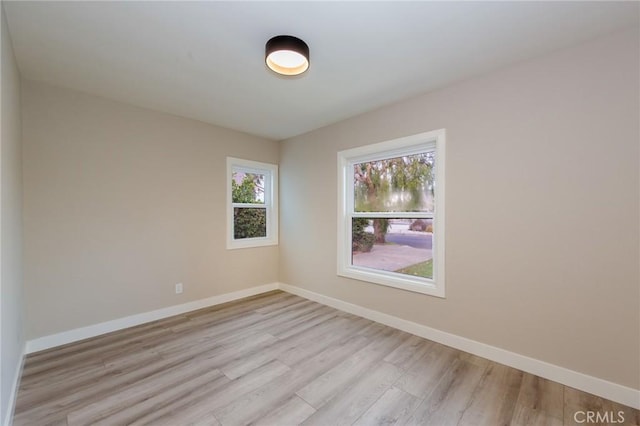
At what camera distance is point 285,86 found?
8.59 ft

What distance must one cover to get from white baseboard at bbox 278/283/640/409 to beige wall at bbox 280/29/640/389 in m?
0.06

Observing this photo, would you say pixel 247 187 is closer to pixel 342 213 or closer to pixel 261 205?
pixel 261 205

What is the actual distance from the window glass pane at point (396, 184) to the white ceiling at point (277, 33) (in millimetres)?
739

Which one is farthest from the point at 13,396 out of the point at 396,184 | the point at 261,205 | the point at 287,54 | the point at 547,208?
the point at 547,208

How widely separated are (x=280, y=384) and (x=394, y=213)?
207 centimetres

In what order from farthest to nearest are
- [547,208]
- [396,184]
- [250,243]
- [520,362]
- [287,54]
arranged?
[250,243] → [396,184] → [520,362] → [547,208] → [287,54]

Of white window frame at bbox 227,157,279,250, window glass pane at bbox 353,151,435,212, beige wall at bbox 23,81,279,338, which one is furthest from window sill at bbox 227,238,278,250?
window glass pane at bbox 353,151,435,212

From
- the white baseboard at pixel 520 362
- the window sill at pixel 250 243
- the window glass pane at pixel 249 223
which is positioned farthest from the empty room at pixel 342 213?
the window glass pane at pixel 249 223

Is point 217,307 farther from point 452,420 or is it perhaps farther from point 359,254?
point 452,420

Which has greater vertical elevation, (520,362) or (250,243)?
(250,243)

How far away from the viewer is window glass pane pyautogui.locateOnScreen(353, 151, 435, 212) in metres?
2.87

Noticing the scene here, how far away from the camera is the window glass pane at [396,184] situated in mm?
2873

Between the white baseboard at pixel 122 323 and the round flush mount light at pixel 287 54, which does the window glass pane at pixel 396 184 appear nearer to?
the round flush mount light at pixel 287 54

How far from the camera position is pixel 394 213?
315 cm
